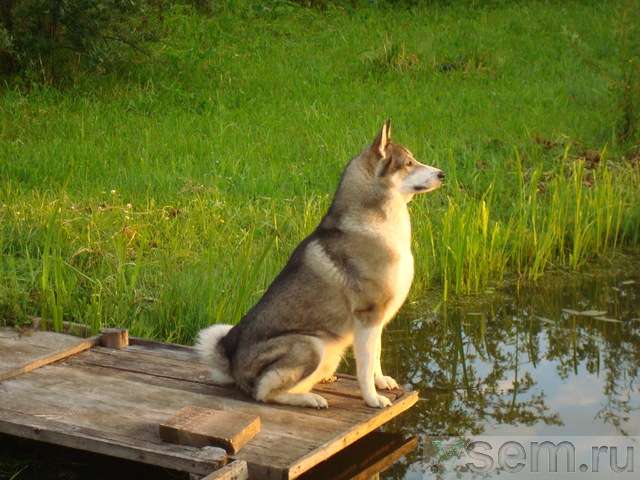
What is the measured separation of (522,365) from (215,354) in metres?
2.37

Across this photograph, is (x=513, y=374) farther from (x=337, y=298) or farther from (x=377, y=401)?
(x=337, y=298)

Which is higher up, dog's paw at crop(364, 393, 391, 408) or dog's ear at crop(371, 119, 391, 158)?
dog's ear at crop(371, 119, 391, 158)

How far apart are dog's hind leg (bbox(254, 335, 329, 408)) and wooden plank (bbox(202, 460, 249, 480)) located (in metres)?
0.76

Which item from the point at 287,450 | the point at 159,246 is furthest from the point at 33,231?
the point at 287,450

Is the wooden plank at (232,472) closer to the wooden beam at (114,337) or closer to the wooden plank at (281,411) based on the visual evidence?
the wooden plank at (281,411)

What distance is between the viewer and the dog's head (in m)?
5.92

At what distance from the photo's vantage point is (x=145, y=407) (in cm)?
573

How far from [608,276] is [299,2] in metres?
10.2

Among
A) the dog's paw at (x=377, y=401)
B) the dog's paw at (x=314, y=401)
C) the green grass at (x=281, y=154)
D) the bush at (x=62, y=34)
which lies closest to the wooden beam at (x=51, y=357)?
the green grass at (x=281, y=154)

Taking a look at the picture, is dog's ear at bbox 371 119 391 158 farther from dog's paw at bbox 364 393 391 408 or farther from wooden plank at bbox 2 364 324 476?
wooden plank at bbox 2 364 324 476

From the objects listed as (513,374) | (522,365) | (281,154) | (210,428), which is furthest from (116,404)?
(281,154)

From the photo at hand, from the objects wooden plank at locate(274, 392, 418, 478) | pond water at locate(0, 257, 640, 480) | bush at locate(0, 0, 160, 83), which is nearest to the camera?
wooden plank at locate(274, 392, 418, 478)

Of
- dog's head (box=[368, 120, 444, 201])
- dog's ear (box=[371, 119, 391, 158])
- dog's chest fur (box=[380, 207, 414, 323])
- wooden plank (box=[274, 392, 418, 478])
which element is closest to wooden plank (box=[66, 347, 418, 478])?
wooden plank (box=[274, 392, 418, 478])

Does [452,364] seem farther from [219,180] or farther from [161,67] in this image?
[161,67]
